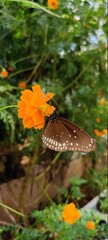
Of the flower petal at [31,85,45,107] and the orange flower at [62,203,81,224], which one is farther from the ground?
the flower petal at [31,85,45,107]

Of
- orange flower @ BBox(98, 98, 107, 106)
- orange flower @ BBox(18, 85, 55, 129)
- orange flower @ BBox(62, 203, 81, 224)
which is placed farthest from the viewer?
orange flower @ BBox(98, 98, 107, 106)

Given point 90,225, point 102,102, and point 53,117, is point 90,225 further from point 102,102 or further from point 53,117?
point 102,102

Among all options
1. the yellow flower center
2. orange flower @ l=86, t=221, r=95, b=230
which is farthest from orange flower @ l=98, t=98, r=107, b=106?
the yellow flower center

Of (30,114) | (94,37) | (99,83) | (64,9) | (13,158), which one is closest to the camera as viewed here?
(30,114)

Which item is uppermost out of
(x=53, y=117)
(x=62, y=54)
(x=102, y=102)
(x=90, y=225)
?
(x=62, y=54)

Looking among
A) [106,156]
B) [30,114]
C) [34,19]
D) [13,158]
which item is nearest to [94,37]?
[34,19]

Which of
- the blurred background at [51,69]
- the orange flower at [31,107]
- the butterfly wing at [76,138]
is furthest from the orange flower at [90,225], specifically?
the orange flower at [31,107]

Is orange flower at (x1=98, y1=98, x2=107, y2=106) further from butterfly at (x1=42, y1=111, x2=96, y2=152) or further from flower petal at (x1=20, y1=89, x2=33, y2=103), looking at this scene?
flower petal at (x1=20, y1=89, x2=33, y2=103)

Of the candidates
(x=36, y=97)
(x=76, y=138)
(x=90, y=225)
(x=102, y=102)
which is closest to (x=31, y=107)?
(x=36, y=97)

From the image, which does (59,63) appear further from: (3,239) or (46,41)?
(3,239)
